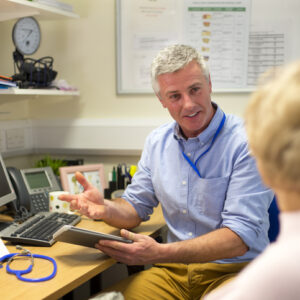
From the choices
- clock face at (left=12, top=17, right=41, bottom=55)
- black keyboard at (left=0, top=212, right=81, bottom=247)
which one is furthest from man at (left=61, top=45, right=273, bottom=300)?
clock face at (left=12, top=17, right=41, bottom=55)

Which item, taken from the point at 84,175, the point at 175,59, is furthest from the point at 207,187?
the point at 84,175

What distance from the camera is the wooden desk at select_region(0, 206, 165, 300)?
3.72ft

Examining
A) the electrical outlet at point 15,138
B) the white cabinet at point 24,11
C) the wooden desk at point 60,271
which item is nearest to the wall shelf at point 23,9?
the white cabinet at point 24,11

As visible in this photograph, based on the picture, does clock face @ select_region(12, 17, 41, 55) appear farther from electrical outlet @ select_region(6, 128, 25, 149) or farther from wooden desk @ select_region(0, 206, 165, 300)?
wooden desk @ select_region(0, 206, 165, 300)

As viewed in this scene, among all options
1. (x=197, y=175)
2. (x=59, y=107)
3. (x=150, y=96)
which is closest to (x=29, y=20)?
(x=59, y=107)

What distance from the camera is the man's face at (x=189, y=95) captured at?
62.1 inches

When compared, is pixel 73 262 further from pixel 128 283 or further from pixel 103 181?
pixel 103 181

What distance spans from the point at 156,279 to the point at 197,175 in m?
0.43

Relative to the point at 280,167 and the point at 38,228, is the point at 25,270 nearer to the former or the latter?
the point at 38,228

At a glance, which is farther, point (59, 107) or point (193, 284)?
point (59, 107)

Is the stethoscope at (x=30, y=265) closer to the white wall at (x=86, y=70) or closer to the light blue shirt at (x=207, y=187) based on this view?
the light blue shirt at (x=207, y=187)

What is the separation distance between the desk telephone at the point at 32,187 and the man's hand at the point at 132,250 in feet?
1.94

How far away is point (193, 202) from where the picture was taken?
5.27 feet

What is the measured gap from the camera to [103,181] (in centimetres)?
220
